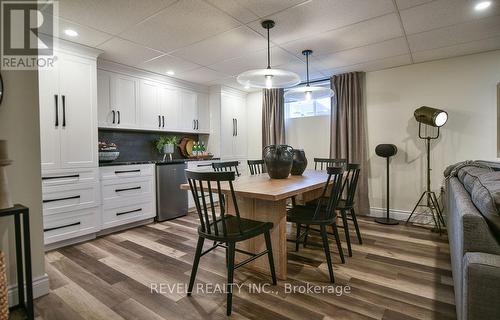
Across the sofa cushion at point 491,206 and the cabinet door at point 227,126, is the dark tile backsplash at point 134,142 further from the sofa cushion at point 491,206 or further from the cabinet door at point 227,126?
the sofa cushion at point 491,206

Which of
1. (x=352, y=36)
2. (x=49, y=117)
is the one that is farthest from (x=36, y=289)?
(x=352, y=36)

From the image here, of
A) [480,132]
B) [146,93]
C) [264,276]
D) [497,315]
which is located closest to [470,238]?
[497,315]

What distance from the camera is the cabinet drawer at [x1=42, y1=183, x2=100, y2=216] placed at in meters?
2.74

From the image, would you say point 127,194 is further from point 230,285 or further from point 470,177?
point 470,177

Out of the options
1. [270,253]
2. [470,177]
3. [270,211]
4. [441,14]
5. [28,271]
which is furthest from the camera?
[441,14]

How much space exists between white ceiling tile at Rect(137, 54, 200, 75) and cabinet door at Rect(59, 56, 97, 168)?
0.77 m

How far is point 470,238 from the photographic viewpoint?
1.15 metres

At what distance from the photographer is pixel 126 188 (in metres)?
3.48

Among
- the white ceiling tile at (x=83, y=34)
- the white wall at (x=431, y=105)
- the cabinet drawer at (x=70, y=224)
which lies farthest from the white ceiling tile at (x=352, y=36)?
the cabinet drawer at (x=70, y=224)

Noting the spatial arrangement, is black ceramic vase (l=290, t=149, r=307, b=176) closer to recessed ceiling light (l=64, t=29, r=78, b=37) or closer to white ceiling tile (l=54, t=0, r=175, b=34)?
white ceiling tile (l=54, t=0, r=175, b=34)

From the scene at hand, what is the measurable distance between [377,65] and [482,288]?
3517 mm

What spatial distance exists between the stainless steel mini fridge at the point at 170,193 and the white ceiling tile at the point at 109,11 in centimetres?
195

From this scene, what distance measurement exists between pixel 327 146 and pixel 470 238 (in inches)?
139

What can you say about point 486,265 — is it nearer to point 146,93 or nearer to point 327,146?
point 327,146
